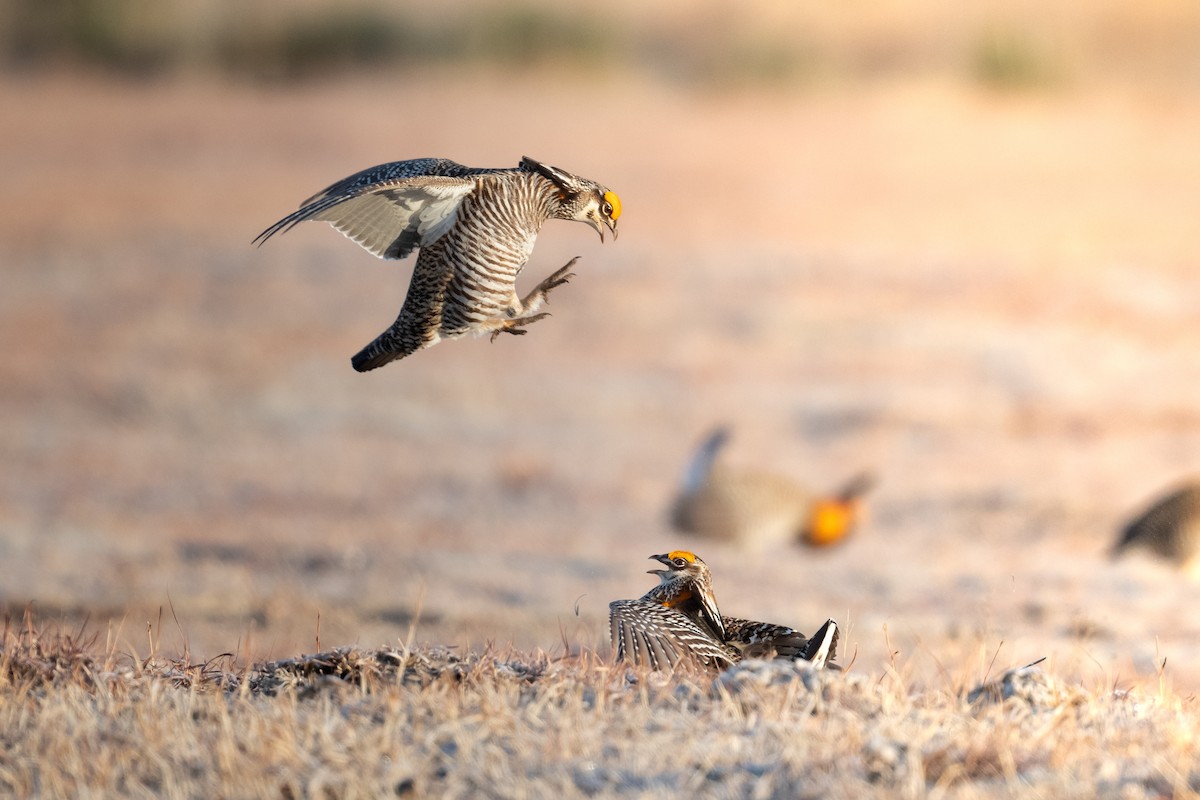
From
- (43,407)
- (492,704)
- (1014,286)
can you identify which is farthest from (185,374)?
(492,704)

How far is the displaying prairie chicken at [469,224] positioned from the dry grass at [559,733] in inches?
37.3

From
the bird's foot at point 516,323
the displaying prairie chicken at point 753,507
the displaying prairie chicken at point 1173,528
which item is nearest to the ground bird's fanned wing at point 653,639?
the bird's foot at point 516,323

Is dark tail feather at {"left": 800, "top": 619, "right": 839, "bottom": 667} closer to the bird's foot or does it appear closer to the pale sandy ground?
the pale sandy ground

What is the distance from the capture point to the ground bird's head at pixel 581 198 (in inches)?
182

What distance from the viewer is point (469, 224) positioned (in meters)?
4.60

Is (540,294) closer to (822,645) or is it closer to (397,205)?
(397,205)

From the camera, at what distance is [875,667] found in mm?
7707

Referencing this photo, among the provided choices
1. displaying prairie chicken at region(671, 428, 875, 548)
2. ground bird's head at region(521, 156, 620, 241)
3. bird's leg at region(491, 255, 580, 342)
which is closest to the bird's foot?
bird's leg at region(491, 255, 580, 342)

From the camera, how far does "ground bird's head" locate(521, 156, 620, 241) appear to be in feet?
15.1

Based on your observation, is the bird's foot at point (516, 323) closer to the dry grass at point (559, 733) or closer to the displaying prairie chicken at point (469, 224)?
the displaying prairie chicken at point (469, 224)

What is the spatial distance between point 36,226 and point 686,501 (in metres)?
13.7

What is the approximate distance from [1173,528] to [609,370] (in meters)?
8.34

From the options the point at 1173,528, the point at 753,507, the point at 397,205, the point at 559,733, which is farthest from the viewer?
the point at 753,507

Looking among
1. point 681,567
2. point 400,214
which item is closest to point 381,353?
point 400,214
